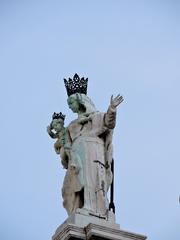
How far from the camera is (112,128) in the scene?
1551 cm

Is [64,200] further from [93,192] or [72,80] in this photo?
[72,80]

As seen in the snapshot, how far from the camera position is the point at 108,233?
544 inches

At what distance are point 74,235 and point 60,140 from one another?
2761mm

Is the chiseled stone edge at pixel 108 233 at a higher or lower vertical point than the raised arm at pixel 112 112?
lower

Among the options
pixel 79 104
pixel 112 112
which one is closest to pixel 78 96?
pixel 79 104

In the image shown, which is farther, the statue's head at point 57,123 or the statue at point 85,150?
the statue's head at point 57,123

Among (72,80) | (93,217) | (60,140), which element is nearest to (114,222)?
(93,217)

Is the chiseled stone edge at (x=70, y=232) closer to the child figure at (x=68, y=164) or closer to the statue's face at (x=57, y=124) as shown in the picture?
the child figure at (x=68, y=164)

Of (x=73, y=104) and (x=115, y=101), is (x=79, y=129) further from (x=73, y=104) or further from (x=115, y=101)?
(x=115, y=101)

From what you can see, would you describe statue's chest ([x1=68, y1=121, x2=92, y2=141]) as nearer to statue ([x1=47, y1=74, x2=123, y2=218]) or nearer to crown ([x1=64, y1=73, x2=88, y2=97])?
statue ([x1=47, y1=74, x2=123, y2=218])

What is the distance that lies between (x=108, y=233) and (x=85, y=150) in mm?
1981

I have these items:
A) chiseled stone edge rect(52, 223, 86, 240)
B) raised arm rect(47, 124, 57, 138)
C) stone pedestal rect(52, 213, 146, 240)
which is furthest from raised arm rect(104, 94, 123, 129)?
chiseled stone edge rect(52, 223, 86, 240)

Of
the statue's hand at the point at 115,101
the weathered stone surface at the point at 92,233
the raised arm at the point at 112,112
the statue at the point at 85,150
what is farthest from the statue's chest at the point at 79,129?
the weathered stone surface at the point at 92,233

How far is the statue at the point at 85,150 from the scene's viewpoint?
→ 14688 millimetres
